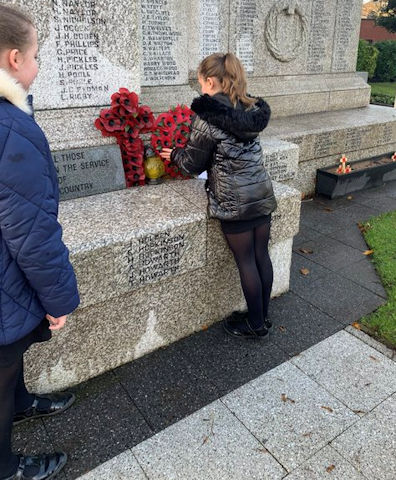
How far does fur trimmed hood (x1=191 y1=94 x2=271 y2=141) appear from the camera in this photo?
257 centimetres

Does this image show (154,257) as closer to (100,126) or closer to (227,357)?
(227,357)

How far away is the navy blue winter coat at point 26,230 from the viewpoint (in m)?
1.45

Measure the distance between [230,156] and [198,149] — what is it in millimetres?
225

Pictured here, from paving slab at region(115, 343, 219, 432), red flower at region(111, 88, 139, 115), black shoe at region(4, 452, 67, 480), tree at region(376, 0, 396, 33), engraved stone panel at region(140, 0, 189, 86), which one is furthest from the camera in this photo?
tree at region(376, 0, 396, 33)

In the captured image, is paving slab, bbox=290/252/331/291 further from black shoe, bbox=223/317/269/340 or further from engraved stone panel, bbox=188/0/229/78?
engraved stone panel, bbox=188/0/229/78

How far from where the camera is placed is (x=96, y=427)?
251 centimetres

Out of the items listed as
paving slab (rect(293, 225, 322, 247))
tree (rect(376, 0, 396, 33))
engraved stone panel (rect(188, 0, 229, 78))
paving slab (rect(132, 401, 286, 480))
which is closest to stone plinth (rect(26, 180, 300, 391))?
paving slab (rect(132, 401, 286, 480))

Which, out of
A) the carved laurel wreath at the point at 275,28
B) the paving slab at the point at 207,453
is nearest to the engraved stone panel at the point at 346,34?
the carved laurel wreath at the point at 275,28

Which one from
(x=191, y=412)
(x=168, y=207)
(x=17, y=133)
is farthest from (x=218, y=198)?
(x=17, y=133)

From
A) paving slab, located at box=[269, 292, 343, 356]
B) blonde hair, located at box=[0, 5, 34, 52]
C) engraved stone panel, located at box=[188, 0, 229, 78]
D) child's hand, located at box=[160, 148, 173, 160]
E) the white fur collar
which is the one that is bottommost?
paving slab, located at box=[269, 292, 343, 356]

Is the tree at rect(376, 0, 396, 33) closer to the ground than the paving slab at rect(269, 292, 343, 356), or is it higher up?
higher up

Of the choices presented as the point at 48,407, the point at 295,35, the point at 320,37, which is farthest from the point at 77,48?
the point at 320,37

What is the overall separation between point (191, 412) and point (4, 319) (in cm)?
142

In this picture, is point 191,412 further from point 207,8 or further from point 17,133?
point 207,8
